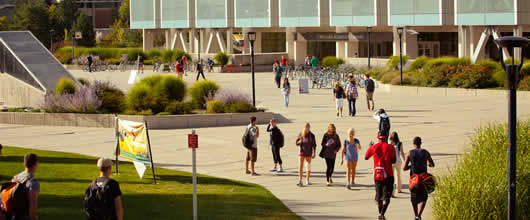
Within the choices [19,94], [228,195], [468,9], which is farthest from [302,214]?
[468,9]

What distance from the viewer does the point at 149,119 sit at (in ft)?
77.7

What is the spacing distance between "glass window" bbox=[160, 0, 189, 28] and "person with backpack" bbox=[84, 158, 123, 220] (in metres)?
66.2

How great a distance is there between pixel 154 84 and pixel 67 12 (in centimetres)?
8647

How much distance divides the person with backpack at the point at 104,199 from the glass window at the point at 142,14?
230ft

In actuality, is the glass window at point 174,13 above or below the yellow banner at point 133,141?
above

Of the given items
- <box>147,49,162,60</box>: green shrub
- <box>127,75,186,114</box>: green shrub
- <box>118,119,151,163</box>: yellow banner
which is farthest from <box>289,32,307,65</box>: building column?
<box>118,119,151,163</box>: yellow banner

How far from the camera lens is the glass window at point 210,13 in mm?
69875

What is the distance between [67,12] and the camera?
108062 mm

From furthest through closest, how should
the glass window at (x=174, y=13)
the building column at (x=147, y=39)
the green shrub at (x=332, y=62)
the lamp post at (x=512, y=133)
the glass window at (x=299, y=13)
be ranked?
1. the building column at (x=147, y=39)
2. the glass window at (x=174, y=13)
3. the glass window at (x=299, y=13)
4. the green shrub at (x=332, y=62)
5. the lamp post at (x=512, y=133)

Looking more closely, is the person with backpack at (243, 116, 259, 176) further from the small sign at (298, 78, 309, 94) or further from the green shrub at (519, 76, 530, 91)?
the small sign at (298, 78, 309, 94)

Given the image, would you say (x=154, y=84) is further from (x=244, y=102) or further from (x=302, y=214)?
(x=302, y=214)

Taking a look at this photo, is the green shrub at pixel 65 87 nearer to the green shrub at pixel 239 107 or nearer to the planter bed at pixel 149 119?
the planter bed at pixel 149 119

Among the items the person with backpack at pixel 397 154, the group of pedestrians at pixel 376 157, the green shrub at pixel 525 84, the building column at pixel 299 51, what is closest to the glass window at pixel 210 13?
the building column at pixel 299 51

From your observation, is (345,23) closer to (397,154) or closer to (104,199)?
(397,154)
